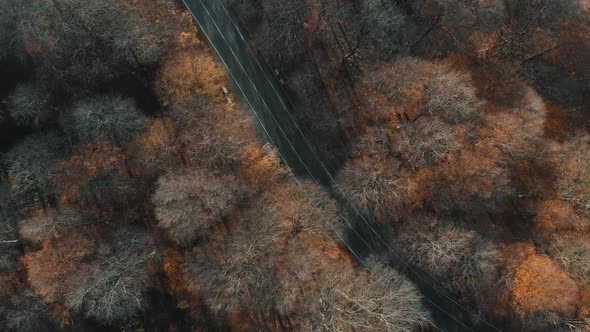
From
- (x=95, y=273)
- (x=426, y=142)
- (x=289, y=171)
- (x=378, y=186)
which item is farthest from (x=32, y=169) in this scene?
(x=426, y=142)

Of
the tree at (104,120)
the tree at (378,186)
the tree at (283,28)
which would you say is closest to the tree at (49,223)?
the tree at (104,120)

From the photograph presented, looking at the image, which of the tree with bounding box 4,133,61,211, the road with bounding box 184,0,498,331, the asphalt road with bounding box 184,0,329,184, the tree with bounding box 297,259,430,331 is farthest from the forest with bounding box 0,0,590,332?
the asphalt road with bounding box 184,0,329,184

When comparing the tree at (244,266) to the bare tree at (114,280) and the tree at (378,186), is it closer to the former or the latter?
the bare tree at (114,280)

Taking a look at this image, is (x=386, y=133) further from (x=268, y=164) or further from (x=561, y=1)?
(x=561, y=1)

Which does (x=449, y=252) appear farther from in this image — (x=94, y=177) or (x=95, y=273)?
(x=94, y=177)

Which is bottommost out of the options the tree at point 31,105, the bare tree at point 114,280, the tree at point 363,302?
the tree at point 363,302
